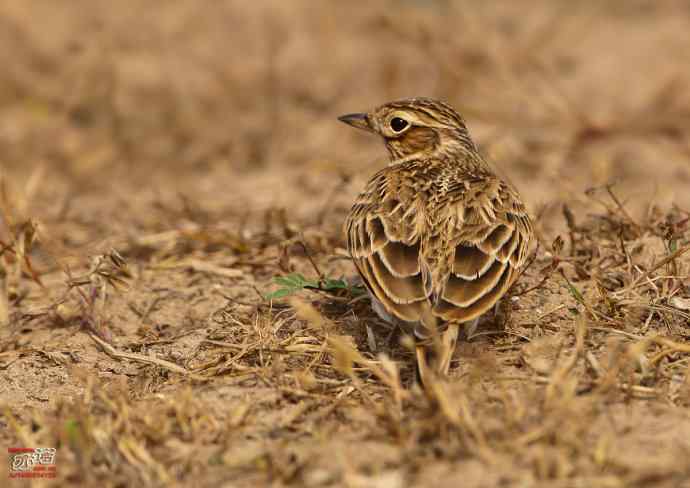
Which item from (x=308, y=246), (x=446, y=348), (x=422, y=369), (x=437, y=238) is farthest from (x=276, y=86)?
(x=422, y=369)

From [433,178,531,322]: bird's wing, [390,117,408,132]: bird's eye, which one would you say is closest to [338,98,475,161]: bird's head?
[390,117,408,132]: bird's eye

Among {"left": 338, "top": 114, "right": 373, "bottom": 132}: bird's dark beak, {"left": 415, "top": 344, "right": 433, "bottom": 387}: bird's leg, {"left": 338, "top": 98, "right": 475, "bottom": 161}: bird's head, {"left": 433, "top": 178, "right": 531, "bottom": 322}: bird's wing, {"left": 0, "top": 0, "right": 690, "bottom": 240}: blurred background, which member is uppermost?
{"left": 0, "top": 0, "right": 690, "bottom": 240}: blurred background

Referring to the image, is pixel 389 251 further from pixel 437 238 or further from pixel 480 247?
pixel 480 247

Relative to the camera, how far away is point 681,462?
9.84 ft

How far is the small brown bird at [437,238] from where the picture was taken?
3.63 m

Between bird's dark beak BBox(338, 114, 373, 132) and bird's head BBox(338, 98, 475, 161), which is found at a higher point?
bird's dark beak BBox(338, 114, 373, 132)

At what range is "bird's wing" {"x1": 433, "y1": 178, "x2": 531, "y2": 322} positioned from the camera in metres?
3.65

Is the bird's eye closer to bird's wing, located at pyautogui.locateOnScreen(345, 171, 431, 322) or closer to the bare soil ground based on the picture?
bird's wing, located at pyautogui.locateOnScreen(345, 171, 431, 322)

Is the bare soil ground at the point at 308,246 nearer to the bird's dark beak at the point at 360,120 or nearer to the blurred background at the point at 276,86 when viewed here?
the blurred background at the point at 276,86

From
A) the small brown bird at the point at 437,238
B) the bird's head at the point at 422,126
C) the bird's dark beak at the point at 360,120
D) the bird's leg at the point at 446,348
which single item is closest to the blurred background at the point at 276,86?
the bird's dark beak at the point at 360,120

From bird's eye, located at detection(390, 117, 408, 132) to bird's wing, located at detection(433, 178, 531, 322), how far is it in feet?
2.32

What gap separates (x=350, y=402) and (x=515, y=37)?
6.56 m

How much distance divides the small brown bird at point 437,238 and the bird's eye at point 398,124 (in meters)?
0.03

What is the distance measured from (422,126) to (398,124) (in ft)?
0.45
